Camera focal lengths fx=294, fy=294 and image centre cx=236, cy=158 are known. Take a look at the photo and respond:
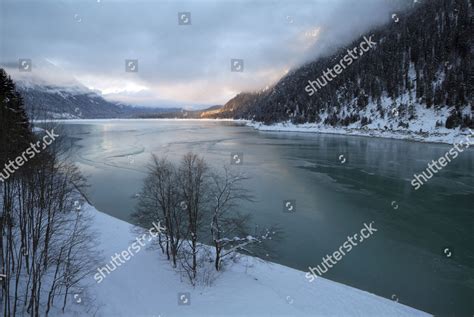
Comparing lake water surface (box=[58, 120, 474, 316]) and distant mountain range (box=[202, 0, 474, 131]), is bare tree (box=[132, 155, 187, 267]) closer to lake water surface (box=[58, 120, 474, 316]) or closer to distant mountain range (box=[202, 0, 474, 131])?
lake water surface (box=[58, 120, 474, 316])

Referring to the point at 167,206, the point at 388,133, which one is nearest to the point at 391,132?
the point at 388,133

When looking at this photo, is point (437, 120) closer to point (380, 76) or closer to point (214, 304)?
point (380, 76)

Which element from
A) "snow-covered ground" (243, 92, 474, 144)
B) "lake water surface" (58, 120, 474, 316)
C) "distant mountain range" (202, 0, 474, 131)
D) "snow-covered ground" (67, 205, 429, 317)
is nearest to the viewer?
"snow-covered ground" (67, 205, 429, 317)

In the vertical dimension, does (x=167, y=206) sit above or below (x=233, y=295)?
above

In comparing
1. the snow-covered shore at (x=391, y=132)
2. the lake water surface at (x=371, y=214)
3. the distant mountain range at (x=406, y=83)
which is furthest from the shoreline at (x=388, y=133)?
the lake water surface at (x=371, y=214)

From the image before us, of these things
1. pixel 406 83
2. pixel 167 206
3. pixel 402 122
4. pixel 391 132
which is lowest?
pixel 167 206

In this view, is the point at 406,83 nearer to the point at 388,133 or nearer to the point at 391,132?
the point at 391,132

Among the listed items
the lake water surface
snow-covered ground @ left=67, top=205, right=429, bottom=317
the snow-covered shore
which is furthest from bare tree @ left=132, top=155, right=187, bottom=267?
the snow-covered shore
